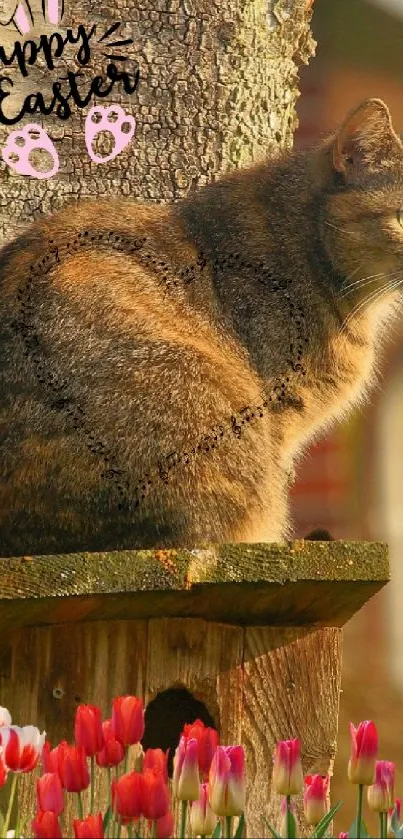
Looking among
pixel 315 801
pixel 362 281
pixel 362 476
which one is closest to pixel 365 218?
Result: pixel 362 281

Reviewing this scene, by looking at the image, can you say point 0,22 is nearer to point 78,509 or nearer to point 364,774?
point 78,509

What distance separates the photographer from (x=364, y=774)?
174 centimetres

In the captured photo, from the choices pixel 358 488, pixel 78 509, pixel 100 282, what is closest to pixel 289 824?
pixel 78 509

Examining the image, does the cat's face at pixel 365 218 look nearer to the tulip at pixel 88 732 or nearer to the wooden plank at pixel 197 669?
the wooden plank at pixel 197 669

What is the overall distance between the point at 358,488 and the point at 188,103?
2.37 meters

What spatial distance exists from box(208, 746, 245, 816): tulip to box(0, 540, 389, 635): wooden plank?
0.52 metres

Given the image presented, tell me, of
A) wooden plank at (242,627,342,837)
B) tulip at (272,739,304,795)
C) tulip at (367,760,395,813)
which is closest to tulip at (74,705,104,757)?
tulip at (272,739,304,795)

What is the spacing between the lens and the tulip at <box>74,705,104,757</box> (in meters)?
1.72

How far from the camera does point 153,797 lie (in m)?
1.59

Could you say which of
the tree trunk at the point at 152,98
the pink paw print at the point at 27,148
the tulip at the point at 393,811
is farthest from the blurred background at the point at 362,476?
the tulip at the point at 393,811

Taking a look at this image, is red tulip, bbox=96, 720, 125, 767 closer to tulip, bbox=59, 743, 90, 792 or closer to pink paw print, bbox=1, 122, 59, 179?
tulip, bbox=59, 743, 90, 792

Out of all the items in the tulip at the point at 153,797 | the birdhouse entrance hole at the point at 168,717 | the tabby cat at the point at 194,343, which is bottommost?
the birdhouse entrance hole at the point at 168,717

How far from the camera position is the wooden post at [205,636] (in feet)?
7.03

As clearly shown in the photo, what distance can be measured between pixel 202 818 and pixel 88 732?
Answer: 17 cm
